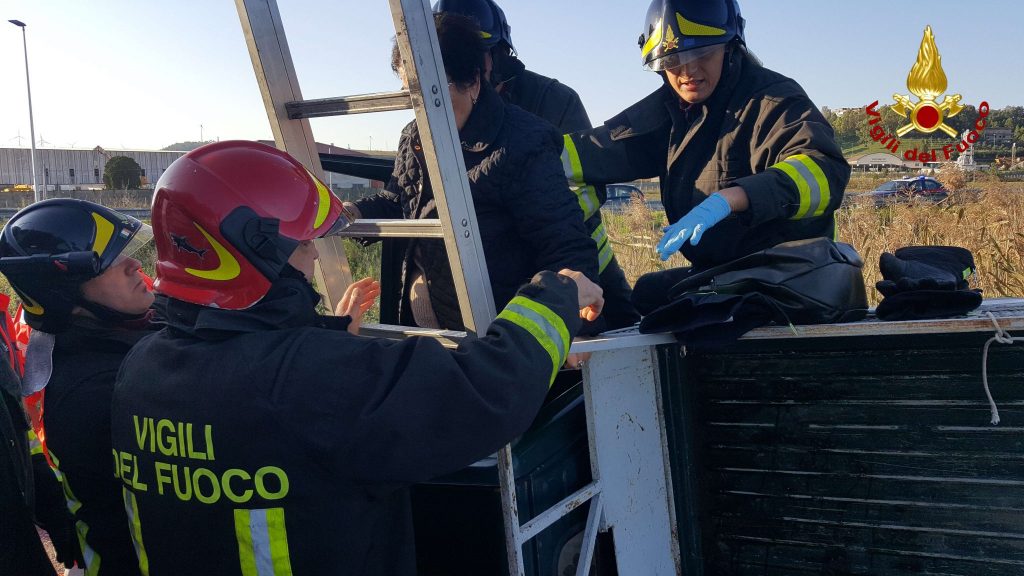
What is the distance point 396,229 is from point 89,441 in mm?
926

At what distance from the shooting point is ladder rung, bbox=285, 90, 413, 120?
1.88 meters

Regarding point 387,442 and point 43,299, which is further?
point 43,299

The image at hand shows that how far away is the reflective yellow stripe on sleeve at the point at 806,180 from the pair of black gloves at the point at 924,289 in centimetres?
29

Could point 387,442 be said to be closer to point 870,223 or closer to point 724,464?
point 724,464

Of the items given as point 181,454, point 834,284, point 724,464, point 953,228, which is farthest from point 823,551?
point 953,228

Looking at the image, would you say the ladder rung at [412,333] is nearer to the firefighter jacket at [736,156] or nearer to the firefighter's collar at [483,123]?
the firefighter's collar at [483,123]

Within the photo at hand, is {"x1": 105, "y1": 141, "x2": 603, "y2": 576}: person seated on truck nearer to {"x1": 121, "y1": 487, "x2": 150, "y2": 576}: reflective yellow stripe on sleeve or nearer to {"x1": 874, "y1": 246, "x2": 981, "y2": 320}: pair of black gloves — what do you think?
{"x1": 121, "y1": 487, "x2": 150, "y2": 576}: reflective yellow stripe on sleeve

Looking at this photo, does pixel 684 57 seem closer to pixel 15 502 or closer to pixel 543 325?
pixel 543 325

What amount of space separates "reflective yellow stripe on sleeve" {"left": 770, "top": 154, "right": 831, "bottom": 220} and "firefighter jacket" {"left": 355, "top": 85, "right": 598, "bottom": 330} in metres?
0.61

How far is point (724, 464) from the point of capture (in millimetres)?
2518

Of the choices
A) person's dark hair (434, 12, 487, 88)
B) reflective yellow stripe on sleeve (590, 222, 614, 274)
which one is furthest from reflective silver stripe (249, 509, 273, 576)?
reflective yellow stripe on sleeve (590, 222, 614, 274)

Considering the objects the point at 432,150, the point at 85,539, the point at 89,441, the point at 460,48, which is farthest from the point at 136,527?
the point at 460,48

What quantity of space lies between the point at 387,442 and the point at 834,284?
4.50 feet

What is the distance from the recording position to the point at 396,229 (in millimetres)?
2094
